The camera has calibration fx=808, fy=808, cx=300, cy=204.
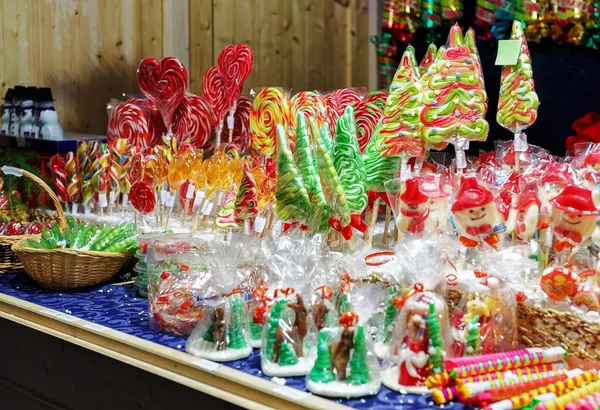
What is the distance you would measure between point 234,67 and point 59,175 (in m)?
0.81

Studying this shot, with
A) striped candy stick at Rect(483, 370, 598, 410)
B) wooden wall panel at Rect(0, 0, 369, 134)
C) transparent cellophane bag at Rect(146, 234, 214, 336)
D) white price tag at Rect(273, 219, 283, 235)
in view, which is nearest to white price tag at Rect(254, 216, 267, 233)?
white price tag at Rect(273, 219, 283, 235)

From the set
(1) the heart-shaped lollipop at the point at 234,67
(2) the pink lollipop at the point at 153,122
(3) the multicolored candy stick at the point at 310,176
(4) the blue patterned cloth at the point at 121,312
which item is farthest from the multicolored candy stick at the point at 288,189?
(2) the pink lollipop at the point at 153,122

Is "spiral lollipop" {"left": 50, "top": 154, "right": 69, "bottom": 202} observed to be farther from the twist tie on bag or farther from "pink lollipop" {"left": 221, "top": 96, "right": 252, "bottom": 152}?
the twist tie on bag

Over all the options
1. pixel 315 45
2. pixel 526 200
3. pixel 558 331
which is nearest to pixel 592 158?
pixel 526 200

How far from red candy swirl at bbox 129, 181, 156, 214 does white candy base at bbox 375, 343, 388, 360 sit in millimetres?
1212

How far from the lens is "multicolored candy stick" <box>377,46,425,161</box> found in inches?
86.5

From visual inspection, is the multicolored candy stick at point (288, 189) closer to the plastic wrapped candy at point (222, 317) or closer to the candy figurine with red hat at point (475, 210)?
the plastic wrapped candy at point (222, 317)

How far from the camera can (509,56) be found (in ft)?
7.09

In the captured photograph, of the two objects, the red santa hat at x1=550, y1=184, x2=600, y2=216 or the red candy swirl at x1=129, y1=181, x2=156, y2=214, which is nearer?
the red santa hat at x1=550, y1=184, x2=600, y2=216

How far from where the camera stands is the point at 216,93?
3.27 metres

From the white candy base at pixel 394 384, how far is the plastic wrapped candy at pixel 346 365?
29 mm

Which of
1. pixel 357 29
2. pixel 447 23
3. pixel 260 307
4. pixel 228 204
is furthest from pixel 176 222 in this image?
pixel 357 29

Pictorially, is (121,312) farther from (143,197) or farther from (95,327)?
(143,197)

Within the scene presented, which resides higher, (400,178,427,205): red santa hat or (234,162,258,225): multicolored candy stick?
(400,178,427,205): red santa hat
